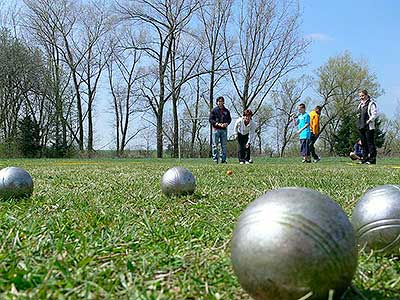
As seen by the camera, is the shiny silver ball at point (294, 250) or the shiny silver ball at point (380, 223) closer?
the shiny silver ball at point (294, 250)

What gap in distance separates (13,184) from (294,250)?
3.93 meters

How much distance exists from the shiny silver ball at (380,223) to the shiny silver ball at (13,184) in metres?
3.54

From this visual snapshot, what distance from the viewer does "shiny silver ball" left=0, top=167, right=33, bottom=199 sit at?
5090 millimetres

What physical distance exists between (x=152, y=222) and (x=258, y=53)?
127ft

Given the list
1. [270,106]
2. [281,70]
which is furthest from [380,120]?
[281,70]

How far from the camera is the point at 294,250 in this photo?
6.29 ft

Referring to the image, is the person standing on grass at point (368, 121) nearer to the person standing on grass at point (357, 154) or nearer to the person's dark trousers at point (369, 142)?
the person's dark trousers at point (369, 142)

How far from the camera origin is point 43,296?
6.66 ft

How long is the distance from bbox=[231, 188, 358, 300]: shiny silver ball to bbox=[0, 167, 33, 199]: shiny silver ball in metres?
3.65

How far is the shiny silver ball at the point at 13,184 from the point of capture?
509 cm

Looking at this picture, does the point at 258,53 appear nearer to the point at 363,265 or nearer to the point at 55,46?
the point at 55,46

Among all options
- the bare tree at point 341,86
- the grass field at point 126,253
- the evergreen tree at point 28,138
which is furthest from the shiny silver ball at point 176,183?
the bare tree at point 341,86

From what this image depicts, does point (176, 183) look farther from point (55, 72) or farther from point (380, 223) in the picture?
point (55, 72)

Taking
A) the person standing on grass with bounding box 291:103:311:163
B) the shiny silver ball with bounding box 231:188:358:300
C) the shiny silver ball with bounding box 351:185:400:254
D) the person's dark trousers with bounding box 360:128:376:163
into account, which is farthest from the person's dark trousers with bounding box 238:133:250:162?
the shiny silver ball with bounding box 231:188:358:300
